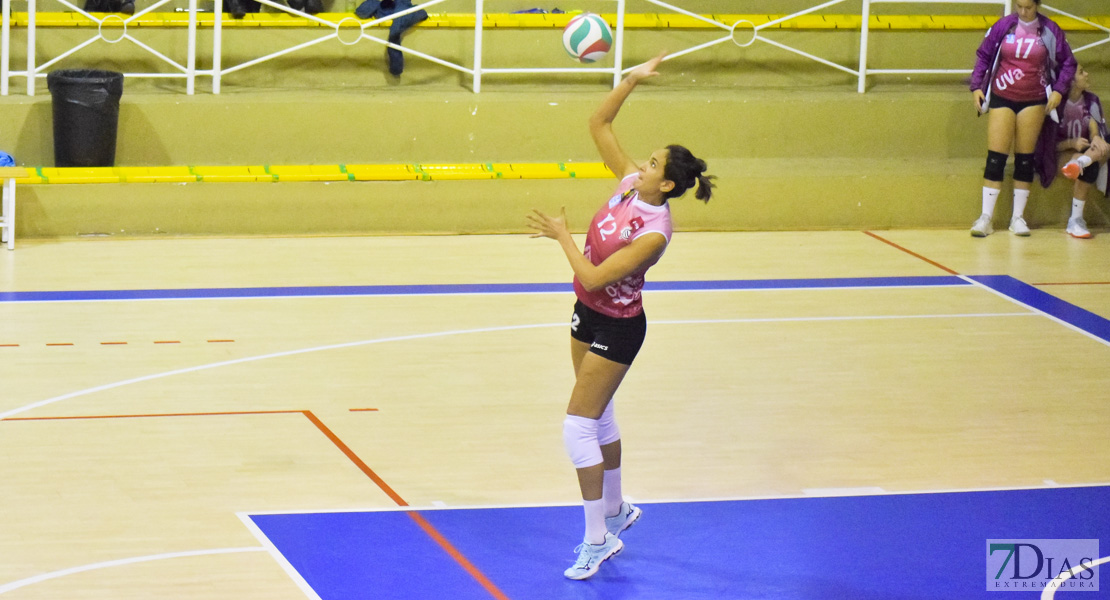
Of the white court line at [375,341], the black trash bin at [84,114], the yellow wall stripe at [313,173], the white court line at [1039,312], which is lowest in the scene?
the white court line at [375,341]

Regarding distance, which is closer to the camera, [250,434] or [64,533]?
[64,533]

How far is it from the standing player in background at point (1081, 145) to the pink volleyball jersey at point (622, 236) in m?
7.79

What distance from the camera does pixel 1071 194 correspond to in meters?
12.5

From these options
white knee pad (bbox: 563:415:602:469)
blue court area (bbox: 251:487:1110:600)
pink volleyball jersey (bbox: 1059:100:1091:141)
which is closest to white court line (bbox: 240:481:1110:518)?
blue court area (bbox: 251:487:1110:600)

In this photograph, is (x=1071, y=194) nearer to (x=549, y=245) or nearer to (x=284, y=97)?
(x=549, y=245)

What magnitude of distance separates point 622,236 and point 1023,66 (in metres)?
7.63

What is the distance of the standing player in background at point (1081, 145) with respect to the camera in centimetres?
1195

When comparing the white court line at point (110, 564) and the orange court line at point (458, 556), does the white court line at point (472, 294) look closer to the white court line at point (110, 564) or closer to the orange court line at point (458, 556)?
the orange court line at point (458, 556)

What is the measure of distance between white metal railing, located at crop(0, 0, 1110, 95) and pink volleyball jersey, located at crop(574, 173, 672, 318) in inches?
231

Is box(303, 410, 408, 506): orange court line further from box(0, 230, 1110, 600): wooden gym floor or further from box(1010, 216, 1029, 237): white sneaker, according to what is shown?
box(1010, 216, 1029, 237): white sneaker

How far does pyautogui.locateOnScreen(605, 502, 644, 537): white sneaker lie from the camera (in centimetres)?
561

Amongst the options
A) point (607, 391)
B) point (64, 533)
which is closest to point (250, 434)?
point (64, 533)

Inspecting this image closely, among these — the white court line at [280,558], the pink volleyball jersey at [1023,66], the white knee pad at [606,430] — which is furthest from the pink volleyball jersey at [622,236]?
the pink volleyball jersey at [1023,66]

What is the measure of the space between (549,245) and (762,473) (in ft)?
16.9
